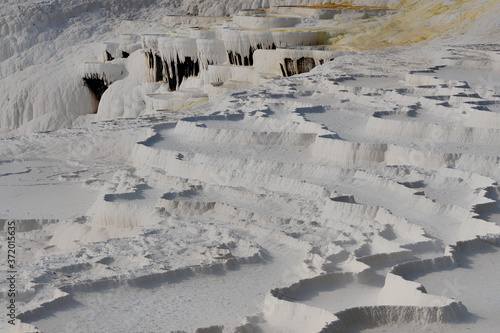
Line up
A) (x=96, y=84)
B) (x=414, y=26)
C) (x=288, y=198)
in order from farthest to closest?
(x=96, y=84) < (x=414, y=26) < (x=288, y=198)

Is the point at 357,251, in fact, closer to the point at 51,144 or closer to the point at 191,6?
the point at 51,144

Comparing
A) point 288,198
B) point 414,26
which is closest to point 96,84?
point 414,26

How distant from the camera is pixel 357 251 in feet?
18.2

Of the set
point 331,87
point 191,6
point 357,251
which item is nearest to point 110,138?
point 331,87

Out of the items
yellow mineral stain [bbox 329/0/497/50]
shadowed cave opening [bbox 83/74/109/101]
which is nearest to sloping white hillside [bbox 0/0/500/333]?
yellow mineral stain [bbox 329/0/497/50]

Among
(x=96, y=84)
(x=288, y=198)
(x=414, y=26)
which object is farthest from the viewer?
(x=96, y=84)

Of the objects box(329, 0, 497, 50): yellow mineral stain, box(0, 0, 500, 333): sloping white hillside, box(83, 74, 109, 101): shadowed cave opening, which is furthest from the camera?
box(83, 74, 109, 101): shadowed cave opening

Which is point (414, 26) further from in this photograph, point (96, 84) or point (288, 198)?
point (288, 198)

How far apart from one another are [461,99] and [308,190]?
3.51m

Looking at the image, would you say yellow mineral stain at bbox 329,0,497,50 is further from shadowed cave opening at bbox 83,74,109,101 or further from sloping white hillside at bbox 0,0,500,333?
shadowed cave opening at bbox 83,74,109,101

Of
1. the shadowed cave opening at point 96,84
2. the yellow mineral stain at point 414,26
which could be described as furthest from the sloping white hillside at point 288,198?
the shadowed cave opening at point 96,84

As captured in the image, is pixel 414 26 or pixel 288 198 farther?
pixel 414 26

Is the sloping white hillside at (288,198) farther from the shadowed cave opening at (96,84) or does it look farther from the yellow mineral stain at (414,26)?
the shadowed cave opening at (96,84)

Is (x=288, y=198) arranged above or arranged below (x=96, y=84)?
above
